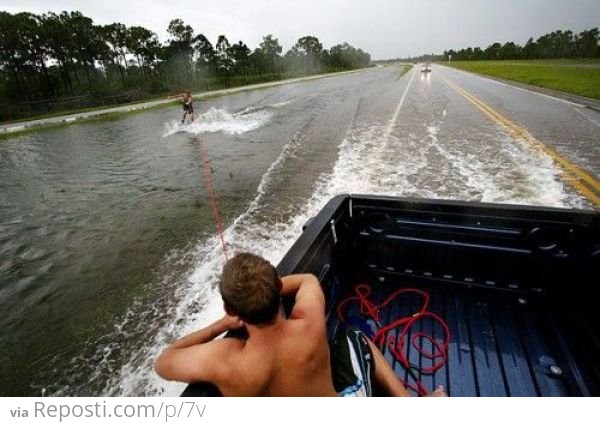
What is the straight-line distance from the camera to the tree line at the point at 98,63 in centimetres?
4441

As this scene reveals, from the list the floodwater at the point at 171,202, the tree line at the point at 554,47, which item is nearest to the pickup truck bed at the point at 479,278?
the floodwater at the point at 171,202

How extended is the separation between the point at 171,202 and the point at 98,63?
243 feet

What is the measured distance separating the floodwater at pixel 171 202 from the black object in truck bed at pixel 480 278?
5.74ft

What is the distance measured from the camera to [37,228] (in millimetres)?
7230

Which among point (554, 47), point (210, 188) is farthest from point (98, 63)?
point (554, 47)

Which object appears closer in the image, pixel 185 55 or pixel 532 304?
pixel 532 304

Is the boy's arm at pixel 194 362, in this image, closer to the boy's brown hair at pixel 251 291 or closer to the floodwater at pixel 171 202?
the boy's brown hair at pixel 251 291

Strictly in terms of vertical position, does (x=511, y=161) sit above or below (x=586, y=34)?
below

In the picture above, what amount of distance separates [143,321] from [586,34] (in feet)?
457

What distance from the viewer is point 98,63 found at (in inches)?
2650
